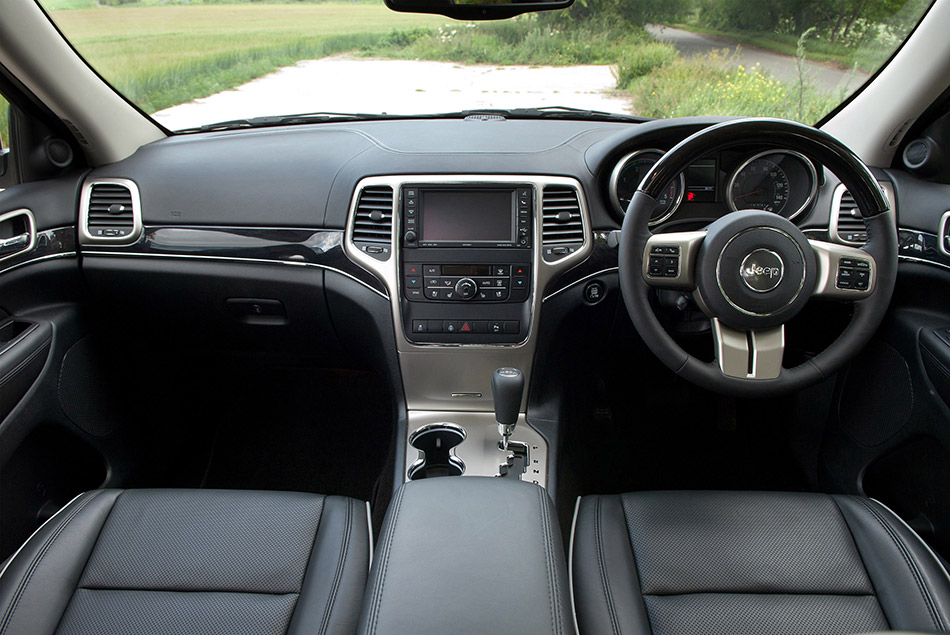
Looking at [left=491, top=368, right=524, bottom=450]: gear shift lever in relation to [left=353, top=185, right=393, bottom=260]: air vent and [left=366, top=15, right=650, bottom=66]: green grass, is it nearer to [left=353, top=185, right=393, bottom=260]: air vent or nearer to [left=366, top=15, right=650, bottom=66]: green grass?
[left=353, top=185, right=393, bottom=260]: air vent

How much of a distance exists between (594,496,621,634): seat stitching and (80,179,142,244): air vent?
A: 1.70 metres

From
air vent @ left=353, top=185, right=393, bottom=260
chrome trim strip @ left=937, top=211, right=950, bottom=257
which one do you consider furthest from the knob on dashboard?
chrome trim strip @ left=937, top=211, right=950, bottom=257

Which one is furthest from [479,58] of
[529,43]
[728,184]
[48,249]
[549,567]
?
[549,567]

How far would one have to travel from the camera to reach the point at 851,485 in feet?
6.93

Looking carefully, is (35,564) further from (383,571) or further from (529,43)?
(529,43)

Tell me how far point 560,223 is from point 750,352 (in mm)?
710

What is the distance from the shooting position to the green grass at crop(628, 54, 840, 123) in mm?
2260

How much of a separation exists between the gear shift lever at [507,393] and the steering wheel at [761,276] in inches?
18.3

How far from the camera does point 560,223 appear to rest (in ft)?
6.41

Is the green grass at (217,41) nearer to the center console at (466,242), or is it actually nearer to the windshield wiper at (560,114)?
the windshield wiper at (560,114)

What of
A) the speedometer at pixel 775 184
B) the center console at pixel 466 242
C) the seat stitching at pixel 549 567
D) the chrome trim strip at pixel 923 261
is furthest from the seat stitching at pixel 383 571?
the chrome trim strip at pixel 923 261

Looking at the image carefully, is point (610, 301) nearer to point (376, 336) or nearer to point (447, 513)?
point (376, 336)

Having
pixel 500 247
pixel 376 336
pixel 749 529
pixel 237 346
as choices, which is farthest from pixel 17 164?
pixel 749 529

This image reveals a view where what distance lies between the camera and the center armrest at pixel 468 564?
33.6 inches
